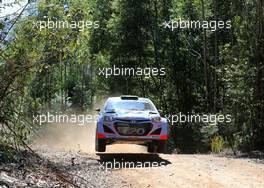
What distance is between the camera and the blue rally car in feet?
44.3

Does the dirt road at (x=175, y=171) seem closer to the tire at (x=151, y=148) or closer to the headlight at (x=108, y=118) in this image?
the tire at (x=151, y=148)

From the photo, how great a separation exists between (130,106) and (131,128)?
1.47 meters

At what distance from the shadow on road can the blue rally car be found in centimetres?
37

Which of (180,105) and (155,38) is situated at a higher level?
(155,38)

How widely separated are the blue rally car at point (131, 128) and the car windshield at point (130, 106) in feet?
1.38

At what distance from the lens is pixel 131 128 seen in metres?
13.5

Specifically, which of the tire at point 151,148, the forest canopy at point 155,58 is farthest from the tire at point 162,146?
the forest canopy at point 155,58

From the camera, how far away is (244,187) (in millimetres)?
10047

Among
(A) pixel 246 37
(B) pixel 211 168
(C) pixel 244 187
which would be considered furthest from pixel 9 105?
(A) pixel 246 37

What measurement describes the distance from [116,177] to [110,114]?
121 inches

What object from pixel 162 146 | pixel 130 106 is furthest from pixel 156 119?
pixel 130 106

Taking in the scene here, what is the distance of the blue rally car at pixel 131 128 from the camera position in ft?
44.3

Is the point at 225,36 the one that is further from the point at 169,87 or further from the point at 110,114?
the point at 110,114

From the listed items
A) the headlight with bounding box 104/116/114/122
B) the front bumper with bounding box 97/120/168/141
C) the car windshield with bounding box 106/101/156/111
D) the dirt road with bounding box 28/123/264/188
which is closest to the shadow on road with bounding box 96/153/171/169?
the dirt road with bounding box 28/123/264/188
